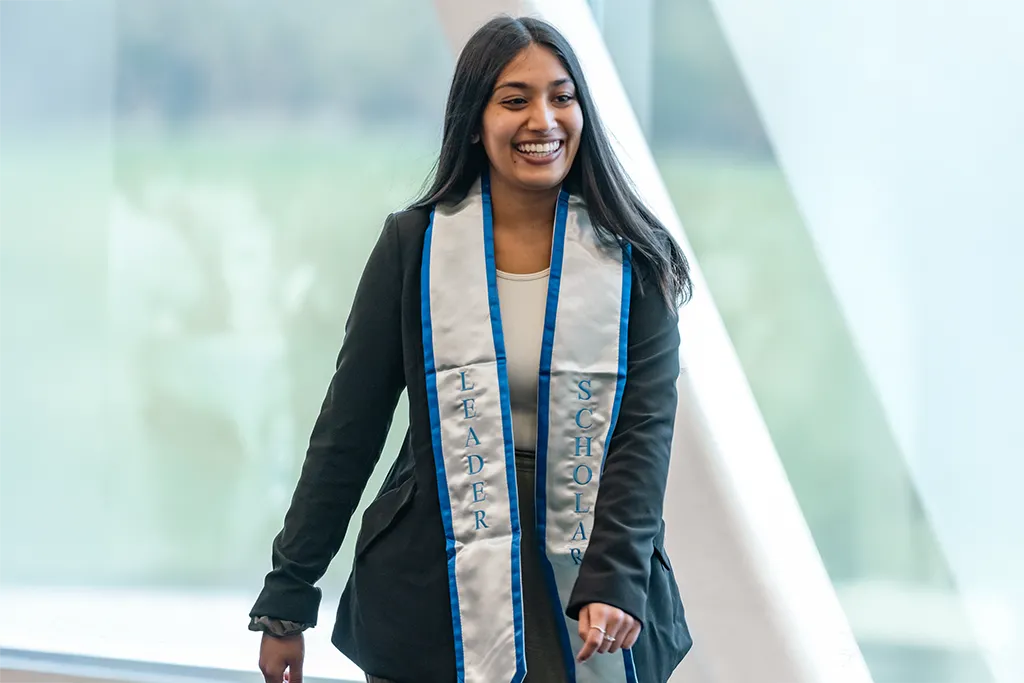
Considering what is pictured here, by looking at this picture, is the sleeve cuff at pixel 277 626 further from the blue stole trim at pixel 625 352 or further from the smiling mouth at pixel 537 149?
the smiling mouth at pixel 537 149

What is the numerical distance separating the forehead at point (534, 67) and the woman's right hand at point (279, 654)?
2.92ft

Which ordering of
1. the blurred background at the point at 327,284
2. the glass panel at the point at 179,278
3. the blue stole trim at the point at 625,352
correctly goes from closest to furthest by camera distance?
the blue stole trim at the point at 625,352 → the blurred background at the point at 327,284 → the glass panel at the point at 179,278

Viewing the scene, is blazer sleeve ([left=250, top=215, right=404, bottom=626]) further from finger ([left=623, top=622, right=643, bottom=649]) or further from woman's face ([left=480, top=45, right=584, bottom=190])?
finger ([left=623, top=622, right=643, bottom=649])

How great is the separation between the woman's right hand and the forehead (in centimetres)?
89

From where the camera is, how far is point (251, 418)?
3344mm

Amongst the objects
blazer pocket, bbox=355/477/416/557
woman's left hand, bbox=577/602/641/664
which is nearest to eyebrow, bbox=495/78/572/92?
blazer pocket, bbox=355/477/416/557

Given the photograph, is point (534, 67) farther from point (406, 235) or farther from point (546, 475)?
point (546, 475)

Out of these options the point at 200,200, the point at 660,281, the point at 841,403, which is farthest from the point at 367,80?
the point at 660,281

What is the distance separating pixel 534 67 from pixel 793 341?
1415 millimetres

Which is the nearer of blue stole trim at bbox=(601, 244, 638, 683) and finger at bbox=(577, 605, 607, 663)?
finger at bbox=(577, 605, 607, 663)

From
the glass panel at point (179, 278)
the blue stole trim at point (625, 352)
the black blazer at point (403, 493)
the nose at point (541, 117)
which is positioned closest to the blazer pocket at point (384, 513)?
the black blazer at point (403, 493)

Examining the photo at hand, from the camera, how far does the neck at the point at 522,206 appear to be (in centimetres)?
177

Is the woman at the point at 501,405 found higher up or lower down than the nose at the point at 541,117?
lower down

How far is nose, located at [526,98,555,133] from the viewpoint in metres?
1.67
